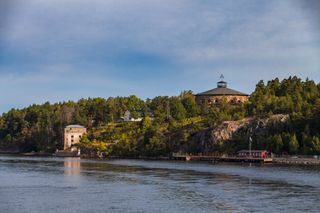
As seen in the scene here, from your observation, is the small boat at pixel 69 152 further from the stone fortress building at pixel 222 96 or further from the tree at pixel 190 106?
the stone fortress building at pixel 222 96

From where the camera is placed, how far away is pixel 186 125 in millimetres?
149500

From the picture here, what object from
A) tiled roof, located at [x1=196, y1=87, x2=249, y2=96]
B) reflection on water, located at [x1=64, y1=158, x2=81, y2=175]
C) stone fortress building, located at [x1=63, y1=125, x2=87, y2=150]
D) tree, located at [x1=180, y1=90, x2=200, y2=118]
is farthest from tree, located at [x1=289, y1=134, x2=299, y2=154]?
stone fortress building, located at [x1=63, y1=125, x2=87, y2=150]

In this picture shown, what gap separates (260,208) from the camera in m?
39.0

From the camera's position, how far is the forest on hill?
4699 inches

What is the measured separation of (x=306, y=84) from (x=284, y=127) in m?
37.7

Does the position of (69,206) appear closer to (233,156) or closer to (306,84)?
(233,156)

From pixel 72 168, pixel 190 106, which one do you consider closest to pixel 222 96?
pixel 190 106

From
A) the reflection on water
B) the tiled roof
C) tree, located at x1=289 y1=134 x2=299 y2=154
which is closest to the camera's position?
the reflection on water

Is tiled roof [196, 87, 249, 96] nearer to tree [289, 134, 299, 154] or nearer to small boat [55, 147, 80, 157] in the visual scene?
small boat [55, 147, 80, 157]

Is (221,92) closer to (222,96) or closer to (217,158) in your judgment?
(222,96)

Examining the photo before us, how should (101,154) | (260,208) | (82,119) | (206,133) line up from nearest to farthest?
(260,208)
(206,133)
(101,154)
(82,119)

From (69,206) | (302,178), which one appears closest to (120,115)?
(302,178)

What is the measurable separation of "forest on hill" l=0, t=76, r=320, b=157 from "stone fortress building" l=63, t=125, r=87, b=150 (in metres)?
3.49

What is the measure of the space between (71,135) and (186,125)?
143ft
